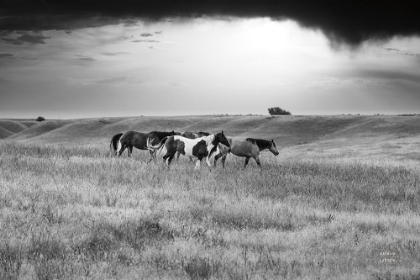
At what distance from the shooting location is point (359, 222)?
31.4ft

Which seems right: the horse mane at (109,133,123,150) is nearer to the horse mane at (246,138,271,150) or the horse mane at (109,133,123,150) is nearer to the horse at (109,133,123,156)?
the horse at (109,133,123,156)

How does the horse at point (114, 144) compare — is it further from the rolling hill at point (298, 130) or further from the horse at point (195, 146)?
the rolling hill at point (298, 130)

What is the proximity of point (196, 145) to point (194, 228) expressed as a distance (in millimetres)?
10499

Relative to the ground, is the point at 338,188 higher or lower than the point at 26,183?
lower

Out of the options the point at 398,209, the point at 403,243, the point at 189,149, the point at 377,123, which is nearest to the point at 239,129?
the point at 377,123

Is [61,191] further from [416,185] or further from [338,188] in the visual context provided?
[416,185]

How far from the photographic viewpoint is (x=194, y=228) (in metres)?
8.38

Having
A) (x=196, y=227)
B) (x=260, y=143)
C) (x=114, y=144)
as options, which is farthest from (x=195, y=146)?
(x=196, y=227)

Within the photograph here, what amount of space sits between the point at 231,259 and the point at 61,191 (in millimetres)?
6461

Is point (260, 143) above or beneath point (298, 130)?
above

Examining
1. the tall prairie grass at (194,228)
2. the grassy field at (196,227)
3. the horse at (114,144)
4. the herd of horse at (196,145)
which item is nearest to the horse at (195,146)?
the herd of horse at (196,145)

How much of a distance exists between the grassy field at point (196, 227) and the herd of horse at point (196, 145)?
2.76 meters

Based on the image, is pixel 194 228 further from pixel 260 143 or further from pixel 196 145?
pixel 260 143

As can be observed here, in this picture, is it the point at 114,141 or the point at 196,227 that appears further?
the point at 114,141
